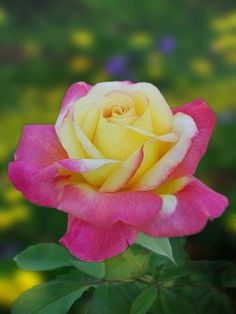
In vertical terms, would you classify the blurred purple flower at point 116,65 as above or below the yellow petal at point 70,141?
below

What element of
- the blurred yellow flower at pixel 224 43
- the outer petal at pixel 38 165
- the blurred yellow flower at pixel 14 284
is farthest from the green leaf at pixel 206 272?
the blurred yellow flower at pixel 224 43

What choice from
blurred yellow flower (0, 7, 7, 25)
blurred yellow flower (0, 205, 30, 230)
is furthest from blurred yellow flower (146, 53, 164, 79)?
blurred yellow flower (0, 205, 30, 230)

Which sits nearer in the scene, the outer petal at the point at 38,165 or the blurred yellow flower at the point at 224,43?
the outer petal at the point at 38,165

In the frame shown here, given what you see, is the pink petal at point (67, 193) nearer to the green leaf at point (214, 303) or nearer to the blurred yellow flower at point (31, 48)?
the green leaf at point (214, 303)

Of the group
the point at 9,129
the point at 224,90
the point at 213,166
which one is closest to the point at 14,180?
the point at 213,166

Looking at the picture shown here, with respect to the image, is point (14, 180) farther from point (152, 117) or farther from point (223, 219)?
point (223, 219)

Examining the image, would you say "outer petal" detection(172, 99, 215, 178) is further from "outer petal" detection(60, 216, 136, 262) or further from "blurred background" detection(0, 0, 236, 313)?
"blurred background" detection(0, 0, 236, 313)

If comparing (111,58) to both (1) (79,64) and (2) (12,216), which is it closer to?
(1) (79,64)
